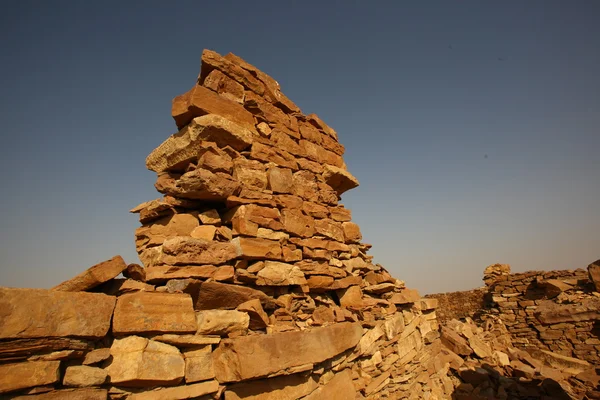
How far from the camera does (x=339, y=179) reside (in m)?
4.91

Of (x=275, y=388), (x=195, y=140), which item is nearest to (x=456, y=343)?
(x=275, y=388)

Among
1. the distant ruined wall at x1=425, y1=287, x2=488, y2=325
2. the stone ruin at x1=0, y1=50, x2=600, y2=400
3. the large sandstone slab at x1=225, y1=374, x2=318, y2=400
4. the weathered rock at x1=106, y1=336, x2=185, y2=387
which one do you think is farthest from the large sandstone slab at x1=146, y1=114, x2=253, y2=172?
the distant ruined wall at x1=425, y1=287, x2=488, y2=325

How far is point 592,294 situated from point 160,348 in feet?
46.7

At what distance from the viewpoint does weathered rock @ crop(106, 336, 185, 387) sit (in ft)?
6.59

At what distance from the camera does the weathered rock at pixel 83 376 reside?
6.06 ft

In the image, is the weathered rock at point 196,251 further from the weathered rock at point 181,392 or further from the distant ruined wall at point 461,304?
the distant ruined wall at point 461,304

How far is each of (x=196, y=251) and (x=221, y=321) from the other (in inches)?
25.3

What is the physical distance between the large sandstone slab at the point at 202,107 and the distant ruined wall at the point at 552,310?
13.1 m

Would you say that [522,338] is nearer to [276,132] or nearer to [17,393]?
[276,132]

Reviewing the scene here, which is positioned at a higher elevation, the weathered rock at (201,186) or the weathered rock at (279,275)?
the weathered rock at (201,186)

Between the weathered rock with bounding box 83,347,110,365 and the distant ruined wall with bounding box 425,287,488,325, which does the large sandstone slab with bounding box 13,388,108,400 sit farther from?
the distant ruined wall with bounding box 425,287,488,325

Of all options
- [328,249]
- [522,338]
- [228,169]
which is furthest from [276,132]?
[522,338]

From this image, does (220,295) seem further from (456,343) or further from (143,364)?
(456,343)

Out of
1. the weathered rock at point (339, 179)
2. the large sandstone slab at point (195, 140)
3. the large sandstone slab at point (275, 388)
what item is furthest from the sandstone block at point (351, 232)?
the large sandstone slab at point (275, 388)
